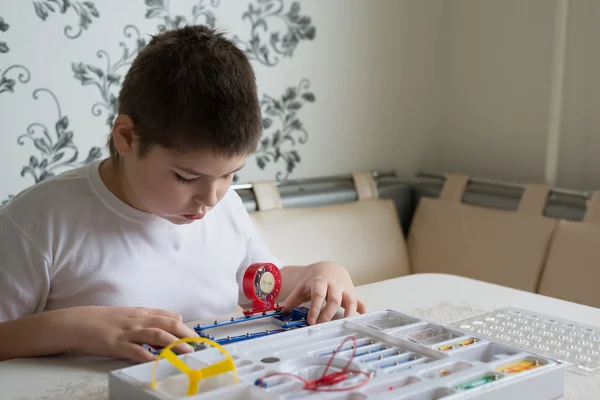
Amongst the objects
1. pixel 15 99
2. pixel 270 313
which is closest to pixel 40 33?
pixel 15 99

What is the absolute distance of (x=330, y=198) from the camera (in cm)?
219

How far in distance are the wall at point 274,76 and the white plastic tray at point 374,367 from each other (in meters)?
1.03

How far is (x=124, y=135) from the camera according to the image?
116 cm

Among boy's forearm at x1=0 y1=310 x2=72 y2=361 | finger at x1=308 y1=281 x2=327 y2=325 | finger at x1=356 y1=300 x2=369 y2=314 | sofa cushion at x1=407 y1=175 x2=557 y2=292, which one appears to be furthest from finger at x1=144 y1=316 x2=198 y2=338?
sofa cushion at x1=407 y1=175 x2=557 y2=292

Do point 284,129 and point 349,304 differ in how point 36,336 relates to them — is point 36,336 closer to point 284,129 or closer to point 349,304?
point 349,304

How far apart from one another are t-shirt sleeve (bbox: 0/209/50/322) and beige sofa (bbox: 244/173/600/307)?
85 centimetres

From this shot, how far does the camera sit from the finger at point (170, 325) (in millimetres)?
990

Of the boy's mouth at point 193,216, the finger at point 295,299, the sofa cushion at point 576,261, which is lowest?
the sofa cushion at point 576,261

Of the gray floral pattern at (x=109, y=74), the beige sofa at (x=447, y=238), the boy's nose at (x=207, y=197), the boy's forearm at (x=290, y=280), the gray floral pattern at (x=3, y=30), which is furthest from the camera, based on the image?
the beige sofa at (x=447, y=238)

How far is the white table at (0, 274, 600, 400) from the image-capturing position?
93cm

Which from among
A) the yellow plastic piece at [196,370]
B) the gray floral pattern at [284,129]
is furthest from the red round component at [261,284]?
the gray floral pattern at [284,129]

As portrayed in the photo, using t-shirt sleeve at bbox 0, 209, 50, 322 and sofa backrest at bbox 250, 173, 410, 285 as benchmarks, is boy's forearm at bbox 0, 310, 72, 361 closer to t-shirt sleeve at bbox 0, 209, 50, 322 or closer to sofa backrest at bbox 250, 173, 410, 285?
t-shirt sleeve at bbox 0, 209, 50, 322

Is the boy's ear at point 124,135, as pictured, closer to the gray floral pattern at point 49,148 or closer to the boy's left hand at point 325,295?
the boy's left hand at point 325,295

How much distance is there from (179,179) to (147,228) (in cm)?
18
